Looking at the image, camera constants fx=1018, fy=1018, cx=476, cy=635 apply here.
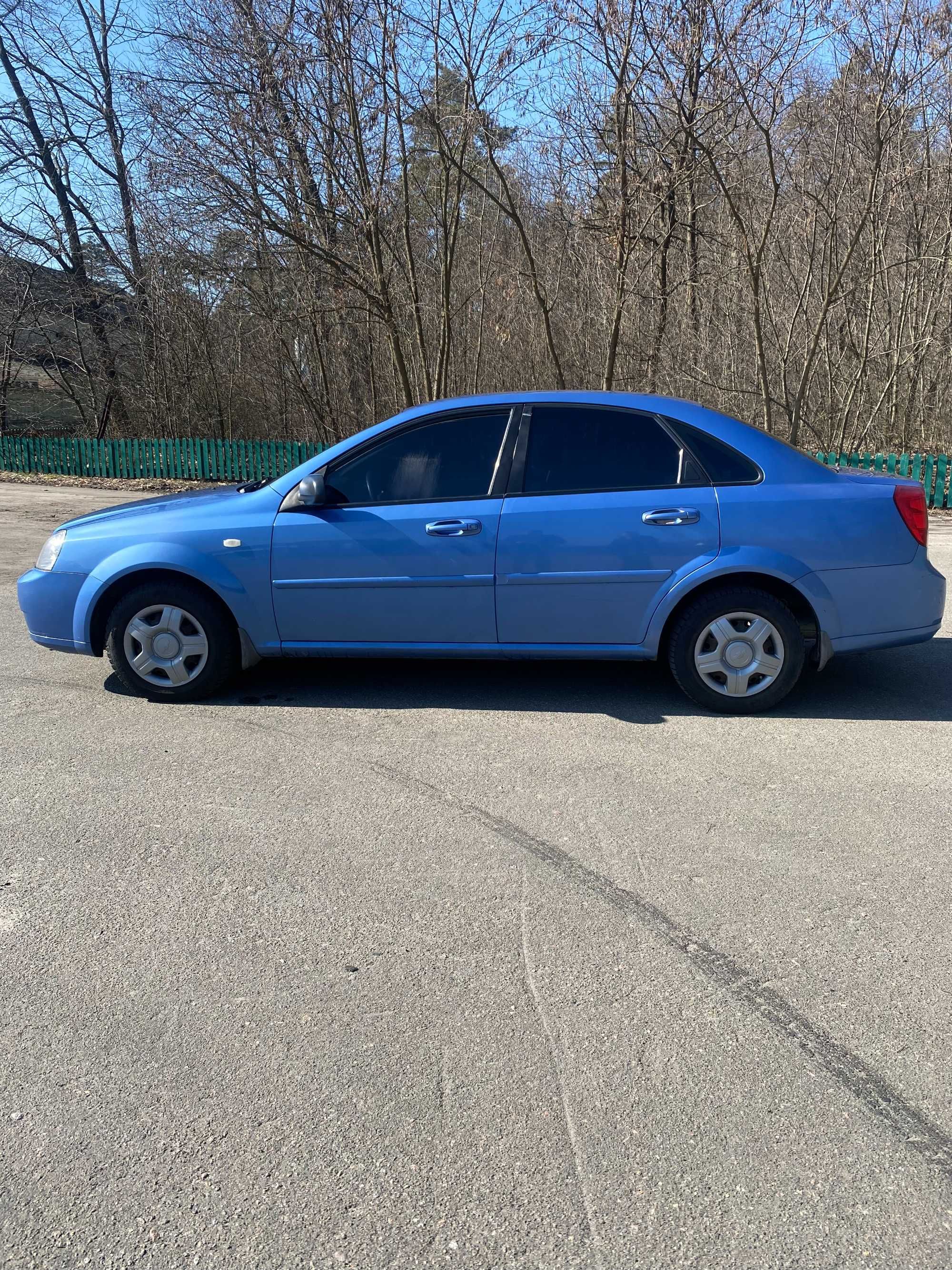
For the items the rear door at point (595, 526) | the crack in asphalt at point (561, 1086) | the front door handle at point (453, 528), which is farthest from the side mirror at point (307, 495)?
the crack in asphalt at point (561, 1086)

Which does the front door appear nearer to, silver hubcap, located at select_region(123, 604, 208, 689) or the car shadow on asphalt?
the car shadow on asphalt

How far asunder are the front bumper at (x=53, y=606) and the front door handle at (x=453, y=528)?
79.0 inches

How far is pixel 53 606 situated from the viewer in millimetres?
5781

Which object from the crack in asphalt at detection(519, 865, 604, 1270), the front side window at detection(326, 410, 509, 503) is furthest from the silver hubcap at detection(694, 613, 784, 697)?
the crack in asphalt at detection(519, 865, 604, 1270)

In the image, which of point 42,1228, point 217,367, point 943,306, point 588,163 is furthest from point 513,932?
point 217,367

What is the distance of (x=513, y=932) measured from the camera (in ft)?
10.6

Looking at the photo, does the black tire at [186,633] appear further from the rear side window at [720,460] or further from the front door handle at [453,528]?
the rear side window at [720,460]

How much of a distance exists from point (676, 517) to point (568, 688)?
124 centimetres

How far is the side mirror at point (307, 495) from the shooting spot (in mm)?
5441

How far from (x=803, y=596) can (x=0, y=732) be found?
4156 millimetres

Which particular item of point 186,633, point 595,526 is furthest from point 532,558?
point 186,633

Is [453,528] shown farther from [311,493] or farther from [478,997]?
[478,997]

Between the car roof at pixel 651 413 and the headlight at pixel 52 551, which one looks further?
the headlight at pixel 52 551

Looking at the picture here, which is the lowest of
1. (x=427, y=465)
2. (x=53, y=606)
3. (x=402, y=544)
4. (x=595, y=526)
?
(x=53, y=606)
